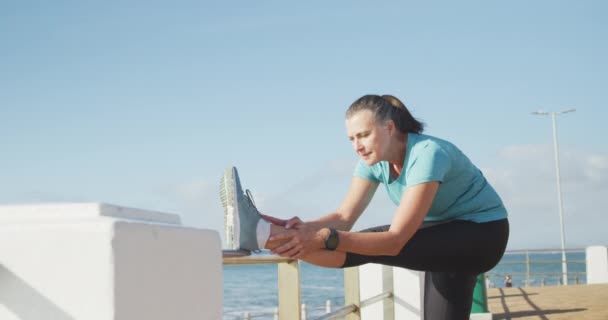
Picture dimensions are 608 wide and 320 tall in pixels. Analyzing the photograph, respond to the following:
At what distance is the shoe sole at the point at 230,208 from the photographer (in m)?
2.69

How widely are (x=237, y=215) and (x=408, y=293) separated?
2.90m

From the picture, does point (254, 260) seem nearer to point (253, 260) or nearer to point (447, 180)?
point (253, 260)

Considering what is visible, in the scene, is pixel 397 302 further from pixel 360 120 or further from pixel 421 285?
pixel 360 120

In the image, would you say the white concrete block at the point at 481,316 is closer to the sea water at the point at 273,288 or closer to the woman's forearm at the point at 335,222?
the woman's forearm at the point at 335,222

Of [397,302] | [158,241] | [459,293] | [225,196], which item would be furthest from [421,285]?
[158,241]

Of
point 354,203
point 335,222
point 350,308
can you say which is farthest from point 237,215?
point 350,308

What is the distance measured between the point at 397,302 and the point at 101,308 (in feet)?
14.2

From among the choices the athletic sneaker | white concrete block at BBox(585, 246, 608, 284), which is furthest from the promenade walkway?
the athletic sneaker

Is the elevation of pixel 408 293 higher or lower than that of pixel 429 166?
lower

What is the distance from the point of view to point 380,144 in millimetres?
2986

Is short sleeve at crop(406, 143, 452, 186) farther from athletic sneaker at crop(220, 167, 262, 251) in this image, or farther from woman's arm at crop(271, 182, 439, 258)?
athletic sneaker at crop(220, 167, 262, 251)

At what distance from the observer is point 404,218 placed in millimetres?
2766

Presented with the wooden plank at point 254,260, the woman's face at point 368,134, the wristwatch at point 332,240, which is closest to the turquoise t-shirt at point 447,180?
the woman's face at point 368,134

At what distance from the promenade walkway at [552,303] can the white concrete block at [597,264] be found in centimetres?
426
